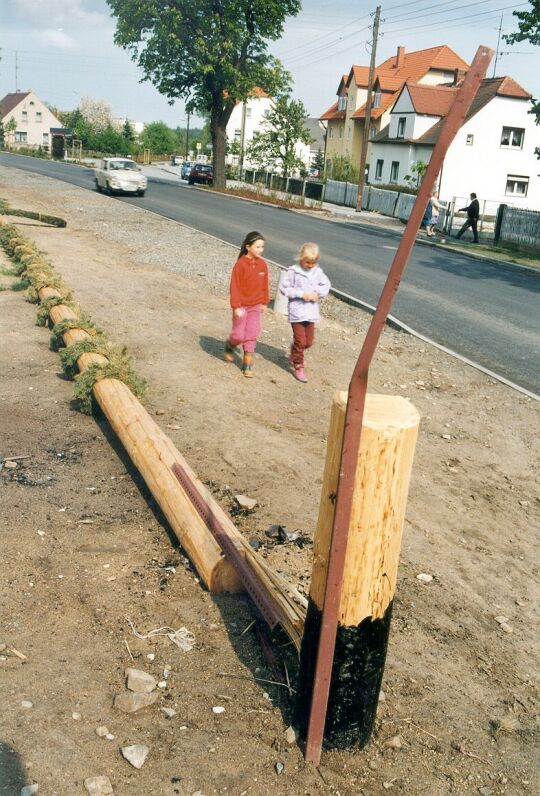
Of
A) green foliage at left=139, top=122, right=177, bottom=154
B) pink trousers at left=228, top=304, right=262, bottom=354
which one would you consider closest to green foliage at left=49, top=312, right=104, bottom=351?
pink trousers at left=228, top=304, right=262, bottom=354

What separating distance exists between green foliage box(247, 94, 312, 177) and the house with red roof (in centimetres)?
1484

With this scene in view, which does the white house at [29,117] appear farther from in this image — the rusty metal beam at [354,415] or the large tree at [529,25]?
the rusty metal beam at [354,415]

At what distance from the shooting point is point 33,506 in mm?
5203

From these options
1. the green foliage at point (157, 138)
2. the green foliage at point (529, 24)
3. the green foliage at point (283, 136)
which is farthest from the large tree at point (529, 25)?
the green foliage at point (157, 138)

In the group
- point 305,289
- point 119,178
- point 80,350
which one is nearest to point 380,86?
point 119,178

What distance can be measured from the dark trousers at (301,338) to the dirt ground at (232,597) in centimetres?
33

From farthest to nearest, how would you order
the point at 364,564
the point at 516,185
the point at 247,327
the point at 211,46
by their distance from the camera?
the point at 516,185, the point at 211,46, the point at 247,327, the point at 364,564

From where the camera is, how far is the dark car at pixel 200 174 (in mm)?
52812

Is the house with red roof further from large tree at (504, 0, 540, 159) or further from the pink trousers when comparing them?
the pink trousers

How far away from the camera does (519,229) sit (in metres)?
27.5

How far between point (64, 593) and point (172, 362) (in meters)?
4.81

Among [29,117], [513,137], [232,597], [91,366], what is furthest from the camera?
[29,117]

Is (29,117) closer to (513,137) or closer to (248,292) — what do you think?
(513,137)

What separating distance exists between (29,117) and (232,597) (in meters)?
144
